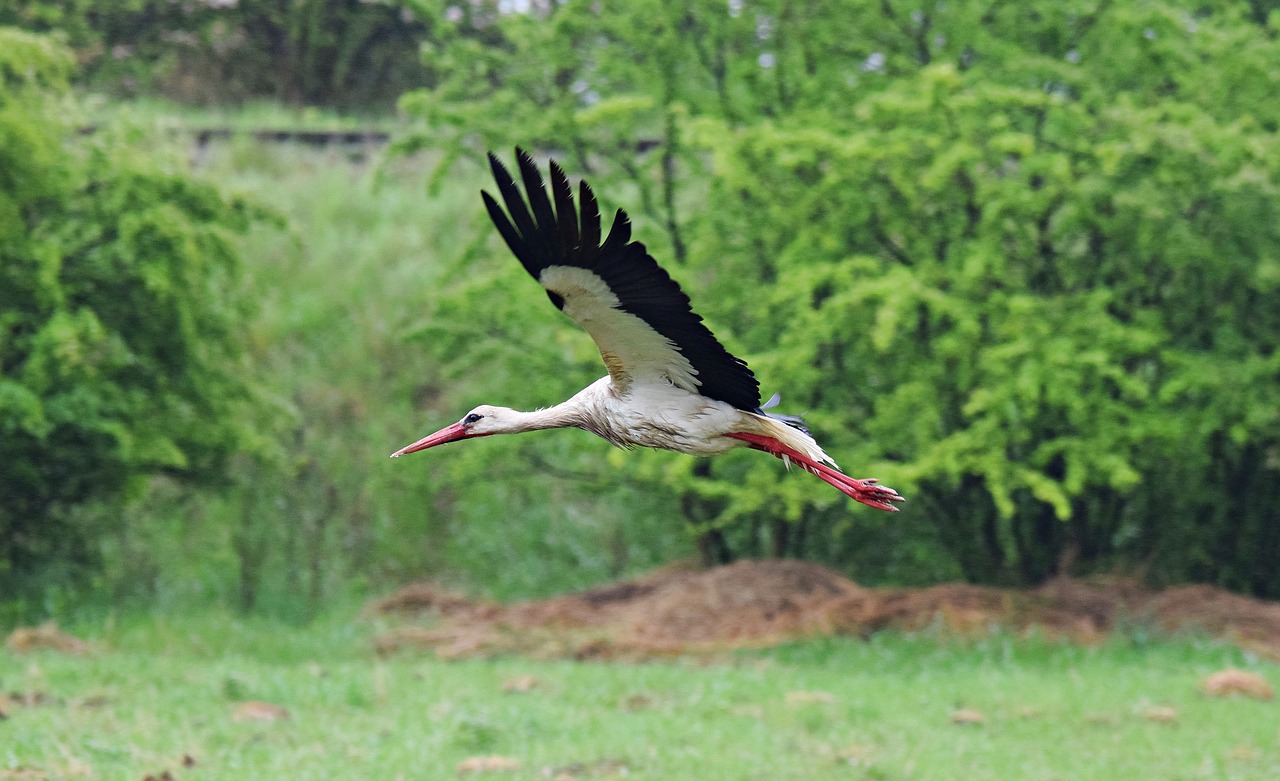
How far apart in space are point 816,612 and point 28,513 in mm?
7215

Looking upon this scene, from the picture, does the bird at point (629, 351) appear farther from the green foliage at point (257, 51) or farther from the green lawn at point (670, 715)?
the green foliage at point (257, 51)

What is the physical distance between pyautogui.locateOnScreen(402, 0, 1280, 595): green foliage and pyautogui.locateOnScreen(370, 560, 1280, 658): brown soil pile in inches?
30.4

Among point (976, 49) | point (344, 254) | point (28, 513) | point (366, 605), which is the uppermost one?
point (976, 49)

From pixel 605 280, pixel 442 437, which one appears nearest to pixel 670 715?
pixel 442 437

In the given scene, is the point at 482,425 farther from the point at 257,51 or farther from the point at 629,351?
the point at 257,51

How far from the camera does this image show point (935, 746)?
976cm

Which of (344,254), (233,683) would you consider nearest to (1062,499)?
(233,683)

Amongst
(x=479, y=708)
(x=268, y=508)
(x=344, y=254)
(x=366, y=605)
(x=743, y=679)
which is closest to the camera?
(x=479, y=708)

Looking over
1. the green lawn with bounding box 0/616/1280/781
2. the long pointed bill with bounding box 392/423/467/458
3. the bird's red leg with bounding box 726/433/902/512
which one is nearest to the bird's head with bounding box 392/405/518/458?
the long pointed bill with bounding box 392/423/467/458

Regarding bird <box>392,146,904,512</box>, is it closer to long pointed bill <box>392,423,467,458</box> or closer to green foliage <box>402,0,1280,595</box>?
long pointed bill <box>392,423,467,458</box>

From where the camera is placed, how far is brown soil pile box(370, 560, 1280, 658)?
13.4 metres

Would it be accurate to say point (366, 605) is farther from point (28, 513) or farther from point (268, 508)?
point (28, 513)

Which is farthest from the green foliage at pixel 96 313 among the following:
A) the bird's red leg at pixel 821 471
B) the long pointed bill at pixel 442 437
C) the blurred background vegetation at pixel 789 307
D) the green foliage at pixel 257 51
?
the green foliage at pixel 257 51

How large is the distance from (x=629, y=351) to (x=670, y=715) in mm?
5124
